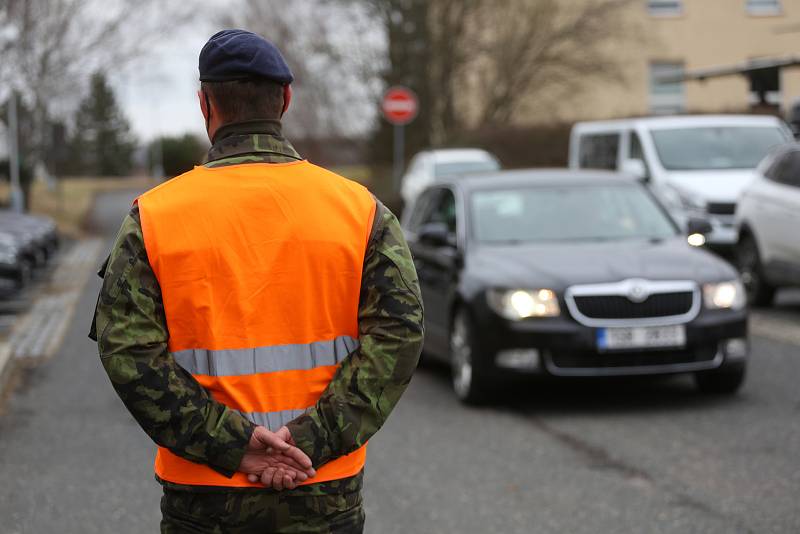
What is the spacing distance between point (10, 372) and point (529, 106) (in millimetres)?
29759

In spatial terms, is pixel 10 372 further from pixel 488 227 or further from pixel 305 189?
pixel 305 189

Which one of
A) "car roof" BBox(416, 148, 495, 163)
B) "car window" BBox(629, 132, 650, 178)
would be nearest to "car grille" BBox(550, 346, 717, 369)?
"car window" BBox(629, 132, 650, 178)

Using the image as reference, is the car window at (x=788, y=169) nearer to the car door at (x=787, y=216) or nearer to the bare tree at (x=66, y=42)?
the car door at (x=787, y=216)

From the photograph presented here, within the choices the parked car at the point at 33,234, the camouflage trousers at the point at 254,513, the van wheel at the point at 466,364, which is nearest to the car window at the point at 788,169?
the van wheel at the point at 466,364

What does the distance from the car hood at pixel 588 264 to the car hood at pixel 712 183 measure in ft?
26.2

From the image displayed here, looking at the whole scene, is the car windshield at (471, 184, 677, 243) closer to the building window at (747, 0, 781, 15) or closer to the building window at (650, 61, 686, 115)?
the building window at (747, 0, 781, 15)

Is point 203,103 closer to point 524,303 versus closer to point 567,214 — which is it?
point 524,303

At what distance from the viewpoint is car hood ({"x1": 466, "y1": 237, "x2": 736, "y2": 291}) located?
9.05 m

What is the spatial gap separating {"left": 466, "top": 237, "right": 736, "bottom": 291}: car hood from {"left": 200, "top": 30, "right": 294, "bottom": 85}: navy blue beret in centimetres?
591

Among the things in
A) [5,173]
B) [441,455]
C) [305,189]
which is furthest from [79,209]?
[305,189]

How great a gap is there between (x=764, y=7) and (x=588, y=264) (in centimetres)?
1788

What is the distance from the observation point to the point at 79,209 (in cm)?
4072

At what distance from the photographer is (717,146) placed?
18.7 m

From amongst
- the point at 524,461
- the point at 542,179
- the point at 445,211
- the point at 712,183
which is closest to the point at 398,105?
the point at 712,183
